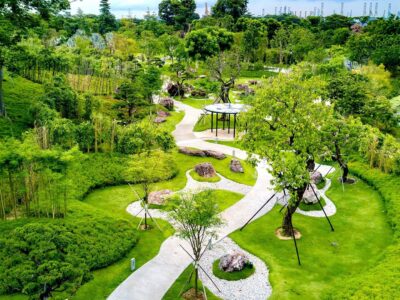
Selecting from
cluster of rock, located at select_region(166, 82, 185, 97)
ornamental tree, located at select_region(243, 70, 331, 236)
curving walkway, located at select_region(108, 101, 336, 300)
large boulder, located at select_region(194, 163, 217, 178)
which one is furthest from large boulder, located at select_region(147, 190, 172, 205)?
cluster of rock, located at select_region(166, 82, 185, 97)

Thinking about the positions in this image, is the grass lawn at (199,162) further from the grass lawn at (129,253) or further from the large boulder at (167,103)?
the large boulder at (167,103)

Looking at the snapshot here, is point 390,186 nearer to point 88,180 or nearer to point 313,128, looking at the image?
point 313,128

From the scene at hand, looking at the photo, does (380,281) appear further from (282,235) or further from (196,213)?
(196,213)

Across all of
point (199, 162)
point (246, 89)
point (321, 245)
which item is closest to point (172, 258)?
point (321, 245)

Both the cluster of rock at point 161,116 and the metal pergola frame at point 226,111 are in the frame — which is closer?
the metal pergola frame at point 226,111

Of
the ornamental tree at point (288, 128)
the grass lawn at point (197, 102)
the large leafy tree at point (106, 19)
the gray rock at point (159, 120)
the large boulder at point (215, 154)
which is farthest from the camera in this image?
the large leafy tree at point (106, 19)

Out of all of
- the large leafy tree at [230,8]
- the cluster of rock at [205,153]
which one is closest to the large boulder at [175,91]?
the cluster of rock at [205,153]

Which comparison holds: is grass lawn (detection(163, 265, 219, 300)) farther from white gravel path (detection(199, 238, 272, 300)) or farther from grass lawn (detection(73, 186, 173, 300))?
grass lawn (detection(73, 186, 173, 300))
